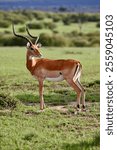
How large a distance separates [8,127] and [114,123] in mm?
1624

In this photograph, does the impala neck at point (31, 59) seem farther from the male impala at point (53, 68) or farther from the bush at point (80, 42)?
the bush at point (80, 42)

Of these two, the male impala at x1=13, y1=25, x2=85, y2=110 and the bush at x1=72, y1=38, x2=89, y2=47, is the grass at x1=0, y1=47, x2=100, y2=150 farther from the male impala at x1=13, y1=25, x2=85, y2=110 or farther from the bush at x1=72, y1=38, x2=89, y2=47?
the bush at x1=72, y1=38, x2=89, y2=47

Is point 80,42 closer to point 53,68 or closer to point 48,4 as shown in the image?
point 48,4

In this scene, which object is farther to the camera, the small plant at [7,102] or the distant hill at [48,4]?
the distant hill at [48,4]

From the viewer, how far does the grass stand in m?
6.78

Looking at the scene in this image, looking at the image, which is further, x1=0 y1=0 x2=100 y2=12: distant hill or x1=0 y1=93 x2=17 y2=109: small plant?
x1=0 y1=0 x2=100 y2=12: distant hill

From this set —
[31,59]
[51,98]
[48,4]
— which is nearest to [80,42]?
[48,4]

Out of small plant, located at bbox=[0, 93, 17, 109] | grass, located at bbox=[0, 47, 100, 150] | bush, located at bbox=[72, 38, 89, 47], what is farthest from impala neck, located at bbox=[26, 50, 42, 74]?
bush, located at bbox=[72, 38, 89, 47]

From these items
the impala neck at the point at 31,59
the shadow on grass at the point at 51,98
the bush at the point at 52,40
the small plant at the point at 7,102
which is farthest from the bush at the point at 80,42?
the impala neck at the point at 31,59

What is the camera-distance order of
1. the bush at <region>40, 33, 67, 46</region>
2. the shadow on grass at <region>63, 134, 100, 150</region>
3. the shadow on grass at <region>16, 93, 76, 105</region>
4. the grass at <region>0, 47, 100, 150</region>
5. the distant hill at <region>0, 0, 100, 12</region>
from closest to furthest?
1. the shadow on grass at <region>63, 134, 100, 150</region>
2. the grass at <region>0, 47, 100, 150</region>
3. the shadow on grass at <region>16, 93, 76, 105</region>
4. the distant hill at <region>0, 0, 100, 12</region>
5. the bush at <region>40, 33, 67, 46</region>

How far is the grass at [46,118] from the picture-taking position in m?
6.78

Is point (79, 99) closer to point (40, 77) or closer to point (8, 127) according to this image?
point (40, 77)

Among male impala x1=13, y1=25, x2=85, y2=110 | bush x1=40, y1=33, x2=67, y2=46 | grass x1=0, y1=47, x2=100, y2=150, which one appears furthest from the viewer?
bush x1=40, y1=33, x2=67, y2=46

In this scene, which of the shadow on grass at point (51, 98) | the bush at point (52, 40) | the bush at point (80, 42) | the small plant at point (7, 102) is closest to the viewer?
the small plant at point (7, 102)
